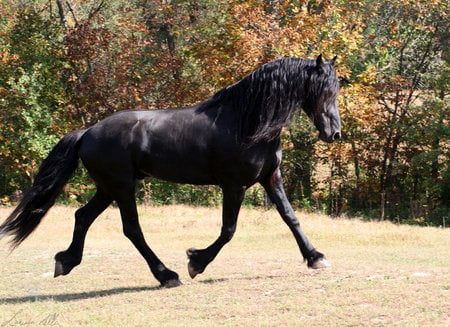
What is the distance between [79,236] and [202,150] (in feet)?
6.37

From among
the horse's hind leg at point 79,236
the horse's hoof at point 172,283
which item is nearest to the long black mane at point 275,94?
the horse's hoof at point 172,283

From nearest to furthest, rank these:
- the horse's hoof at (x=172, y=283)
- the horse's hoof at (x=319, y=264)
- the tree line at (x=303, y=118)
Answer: the horse's hoof at (x=172, y=283), the horse's hoof at (x=319, y=264), the tree line at (x=303, y=118)

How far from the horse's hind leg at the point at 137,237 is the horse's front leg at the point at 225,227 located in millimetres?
272

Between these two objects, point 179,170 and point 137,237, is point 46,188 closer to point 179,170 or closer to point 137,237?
point 137,237

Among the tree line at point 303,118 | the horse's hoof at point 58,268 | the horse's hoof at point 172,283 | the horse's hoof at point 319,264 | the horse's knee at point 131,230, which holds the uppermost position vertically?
the tree line at point 303,118

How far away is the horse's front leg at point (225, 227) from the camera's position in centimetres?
819

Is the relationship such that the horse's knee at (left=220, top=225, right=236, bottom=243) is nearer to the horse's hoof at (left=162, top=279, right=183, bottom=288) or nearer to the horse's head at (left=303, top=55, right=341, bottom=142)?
the horse's hoof at (left=162, top=279, right=183, bottom=288)

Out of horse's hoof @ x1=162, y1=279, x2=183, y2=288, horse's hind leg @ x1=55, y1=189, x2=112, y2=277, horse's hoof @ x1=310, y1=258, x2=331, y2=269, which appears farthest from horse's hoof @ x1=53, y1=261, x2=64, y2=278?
horse's hoof @ x1=310, y1=258, x2=331, y2=269

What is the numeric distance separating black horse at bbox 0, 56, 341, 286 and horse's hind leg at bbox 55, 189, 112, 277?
1cm

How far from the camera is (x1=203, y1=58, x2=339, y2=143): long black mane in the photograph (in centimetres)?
802

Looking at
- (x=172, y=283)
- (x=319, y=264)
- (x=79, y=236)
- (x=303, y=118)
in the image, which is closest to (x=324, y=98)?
(x=319, y=264)

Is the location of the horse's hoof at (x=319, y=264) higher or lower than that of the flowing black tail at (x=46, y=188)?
lower

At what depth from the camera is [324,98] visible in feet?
26.5

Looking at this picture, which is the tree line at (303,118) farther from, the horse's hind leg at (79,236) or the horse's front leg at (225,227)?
the horse's front leg at (225,227)
